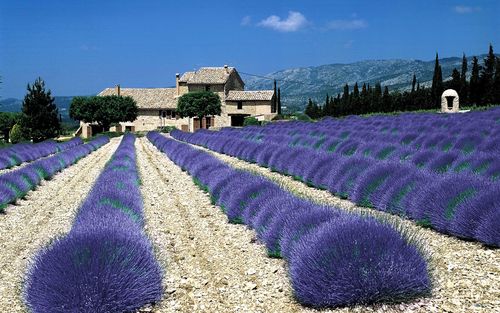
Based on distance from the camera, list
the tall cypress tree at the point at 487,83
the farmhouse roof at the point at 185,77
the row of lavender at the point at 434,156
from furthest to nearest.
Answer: the farmhouse roof at the point at 185,77, the tall cypress tree at the point at 487,83, the row of lavender at the point at 434,156

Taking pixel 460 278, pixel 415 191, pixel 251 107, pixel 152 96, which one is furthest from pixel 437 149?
pixel 152 96

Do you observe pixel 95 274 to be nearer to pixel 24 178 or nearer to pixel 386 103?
pixel 24 178

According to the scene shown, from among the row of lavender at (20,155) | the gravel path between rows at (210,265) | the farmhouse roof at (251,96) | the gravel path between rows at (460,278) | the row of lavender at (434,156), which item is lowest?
the row of lavender at (20,155)

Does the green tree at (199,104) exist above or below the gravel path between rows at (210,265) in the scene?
above

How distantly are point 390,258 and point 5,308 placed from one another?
3089 millimetres

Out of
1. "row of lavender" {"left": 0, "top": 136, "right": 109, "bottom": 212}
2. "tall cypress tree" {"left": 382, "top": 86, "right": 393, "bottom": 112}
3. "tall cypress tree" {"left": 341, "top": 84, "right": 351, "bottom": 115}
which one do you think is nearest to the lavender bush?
"row of lavender" {"left": 0, "top": 136, "right": 109, "bottom": 212}

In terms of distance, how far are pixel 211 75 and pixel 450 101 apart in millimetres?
31764

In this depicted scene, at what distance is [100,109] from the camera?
5341 centimetres

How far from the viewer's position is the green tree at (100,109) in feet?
176

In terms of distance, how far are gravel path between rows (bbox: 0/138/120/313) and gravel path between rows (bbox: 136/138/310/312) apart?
1173 millimetres

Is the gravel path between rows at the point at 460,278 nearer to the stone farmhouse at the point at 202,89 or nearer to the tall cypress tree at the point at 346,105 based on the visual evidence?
the stone farmhouse at the point at 202,89

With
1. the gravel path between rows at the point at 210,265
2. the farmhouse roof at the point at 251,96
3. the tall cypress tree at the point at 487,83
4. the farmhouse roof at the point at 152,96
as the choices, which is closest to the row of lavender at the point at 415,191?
the gravel path between rows at the point at 210,265

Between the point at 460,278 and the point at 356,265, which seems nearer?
the point at 356,265

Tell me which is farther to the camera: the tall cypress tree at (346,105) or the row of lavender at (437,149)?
the tall cypress tree at (346,105)
